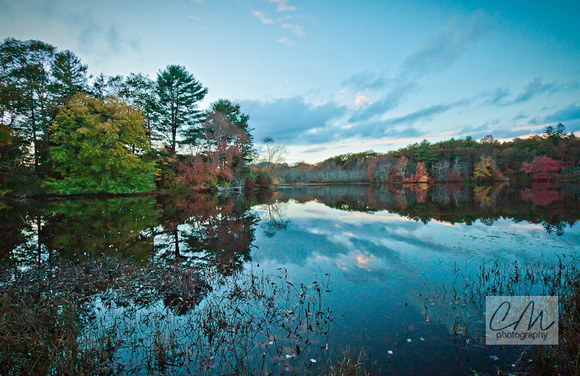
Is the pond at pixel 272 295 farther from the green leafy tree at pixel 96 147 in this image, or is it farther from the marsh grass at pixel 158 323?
the green leafy tree at pixel 96 147

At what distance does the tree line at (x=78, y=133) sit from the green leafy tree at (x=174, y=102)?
2.28 ft

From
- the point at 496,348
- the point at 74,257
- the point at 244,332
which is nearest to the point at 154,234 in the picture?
the point at 74,257

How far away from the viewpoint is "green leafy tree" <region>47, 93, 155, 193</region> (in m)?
23.1

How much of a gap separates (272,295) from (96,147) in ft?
88.9

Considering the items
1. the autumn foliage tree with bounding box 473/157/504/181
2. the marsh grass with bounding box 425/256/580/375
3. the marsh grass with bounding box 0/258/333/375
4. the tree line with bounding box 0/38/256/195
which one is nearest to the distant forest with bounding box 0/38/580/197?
the tree line with bounding box 0/38/256/195

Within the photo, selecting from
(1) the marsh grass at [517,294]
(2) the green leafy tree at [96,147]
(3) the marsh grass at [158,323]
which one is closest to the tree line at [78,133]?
(2) the green leafy tree at [96,147]

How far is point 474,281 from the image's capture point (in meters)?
5.12

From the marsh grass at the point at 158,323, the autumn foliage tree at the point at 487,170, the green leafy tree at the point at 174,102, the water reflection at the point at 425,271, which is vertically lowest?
the water reflection at the point at 425,271

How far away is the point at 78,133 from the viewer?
75.4 ft

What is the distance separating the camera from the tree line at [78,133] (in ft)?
71.7

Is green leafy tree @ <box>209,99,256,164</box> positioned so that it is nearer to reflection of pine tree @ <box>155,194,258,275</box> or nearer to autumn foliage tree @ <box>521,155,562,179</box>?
reflection of pine tree @ <box>155,194,258,275</box>

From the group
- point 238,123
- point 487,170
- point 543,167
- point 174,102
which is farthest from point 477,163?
point 174,102

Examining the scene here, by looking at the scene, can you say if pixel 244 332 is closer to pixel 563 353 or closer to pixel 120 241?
pixel 563 353

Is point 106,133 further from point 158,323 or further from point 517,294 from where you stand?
point 517,294
